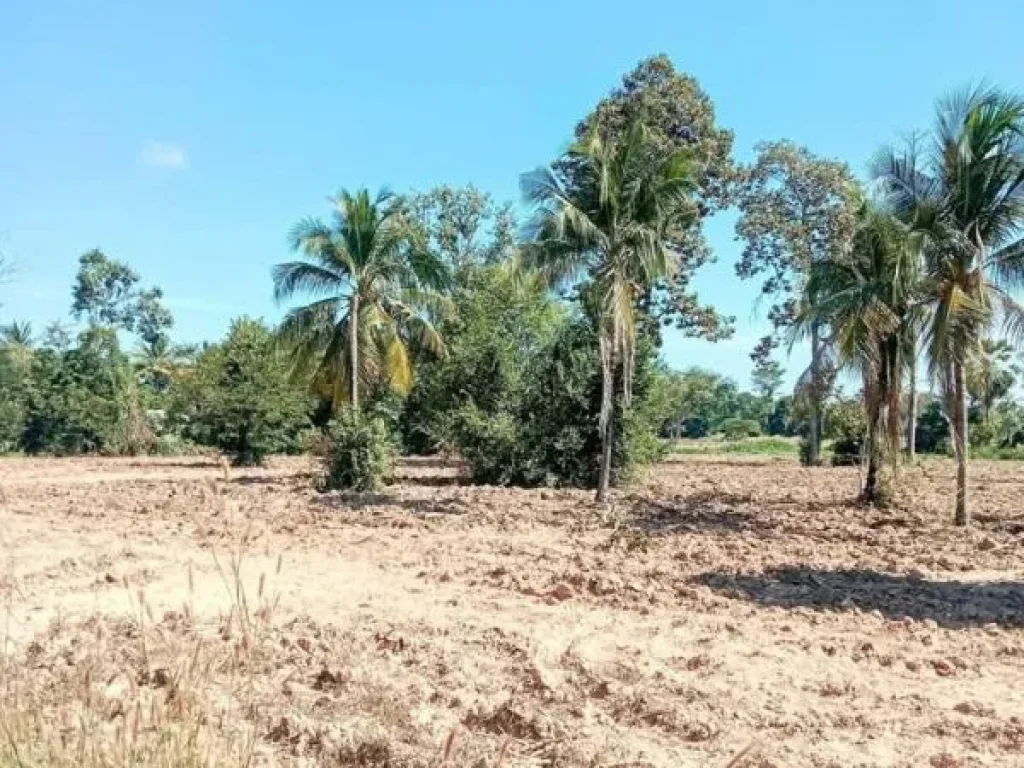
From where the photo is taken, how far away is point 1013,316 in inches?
527

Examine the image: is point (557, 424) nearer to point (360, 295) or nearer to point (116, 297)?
point (360, 295)

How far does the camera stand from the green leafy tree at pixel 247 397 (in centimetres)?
2530

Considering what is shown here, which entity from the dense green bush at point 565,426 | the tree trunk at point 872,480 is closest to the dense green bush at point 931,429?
the dense green bush at point 565,426

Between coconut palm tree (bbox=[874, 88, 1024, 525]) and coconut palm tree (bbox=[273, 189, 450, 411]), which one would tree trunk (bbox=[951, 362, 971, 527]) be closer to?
coconut palm tree (bbox=[874, 88, 1024, 525])

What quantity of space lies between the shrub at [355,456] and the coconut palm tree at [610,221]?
528 centimetres

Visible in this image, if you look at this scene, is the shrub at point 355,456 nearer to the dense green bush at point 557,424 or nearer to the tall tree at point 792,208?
the dense green bush at point 557,424

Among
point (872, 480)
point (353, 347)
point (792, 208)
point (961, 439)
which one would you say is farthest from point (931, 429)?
point (353, 347)

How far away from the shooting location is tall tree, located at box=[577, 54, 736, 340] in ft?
90.5

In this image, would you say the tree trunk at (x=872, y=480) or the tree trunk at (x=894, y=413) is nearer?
the tree trunk at (x=894, y=413)

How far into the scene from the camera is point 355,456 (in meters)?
17.9

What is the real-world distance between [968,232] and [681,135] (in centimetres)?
1625

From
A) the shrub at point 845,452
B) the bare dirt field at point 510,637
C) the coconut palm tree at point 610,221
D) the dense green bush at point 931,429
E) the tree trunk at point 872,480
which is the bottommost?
the bare dirt field at point 510,637

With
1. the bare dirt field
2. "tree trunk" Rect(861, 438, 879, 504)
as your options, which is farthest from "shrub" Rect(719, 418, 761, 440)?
the bare dirt field

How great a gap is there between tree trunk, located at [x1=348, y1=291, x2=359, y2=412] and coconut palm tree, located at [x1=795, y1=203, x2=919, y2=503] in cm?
944
